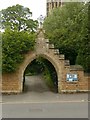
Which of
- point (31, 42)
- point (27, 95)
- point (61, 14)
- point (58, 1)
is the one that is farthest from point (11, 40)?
point (58, 1)

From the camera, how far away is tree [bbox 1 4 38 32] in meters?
61.1

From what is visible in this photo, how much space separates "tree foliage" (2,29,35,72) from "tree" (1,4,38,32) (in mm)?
28176

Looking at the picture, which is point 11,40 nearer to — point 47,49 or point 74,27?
point 47,49

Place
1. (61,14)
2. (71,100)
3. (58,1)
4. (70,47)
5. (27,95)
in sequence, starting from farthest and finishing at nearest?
(58,1), (61,14), (70,47), (27,95), (71,100)

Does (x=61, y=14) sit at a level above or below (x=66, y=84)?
above

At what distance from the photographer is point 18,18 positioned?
61125mm

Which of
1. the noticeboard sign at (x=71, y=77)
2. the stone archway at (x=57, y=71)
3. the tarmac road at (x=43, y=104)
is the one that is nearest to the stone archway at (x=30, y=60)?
the stone archway at (x=57, y=71)

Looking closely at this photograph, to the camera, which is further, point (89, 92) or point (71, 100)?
point (89, 92)

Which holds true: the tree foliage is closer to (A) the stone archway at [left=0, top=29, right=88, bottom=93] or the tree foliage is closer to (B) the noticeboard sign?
(A) the stone archway at [left=0, top=29, right=88, bottom=93]

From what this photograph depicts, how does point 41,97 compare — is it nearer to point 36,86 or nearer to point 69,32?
point 36,86

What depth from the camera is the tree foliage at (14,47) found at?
30.9 meters

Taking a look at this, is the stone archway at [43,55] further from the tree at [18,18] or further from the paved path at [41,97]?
the tree at [18,18]

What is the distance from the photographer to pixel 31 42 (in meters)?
31.7

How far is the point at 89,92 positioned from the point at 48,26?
17748mm
